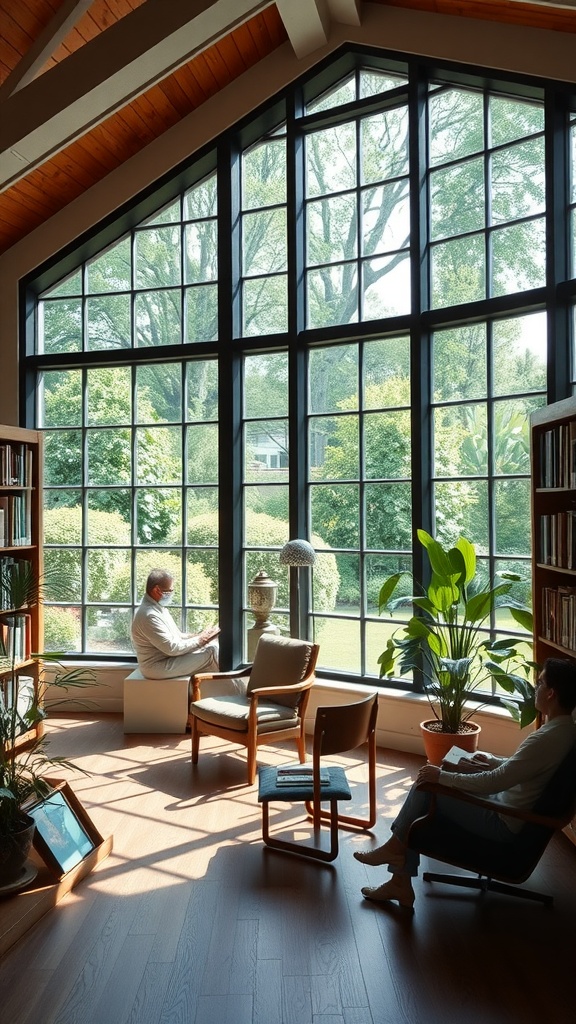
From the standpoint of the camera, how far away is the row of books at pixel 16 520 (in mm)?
5160

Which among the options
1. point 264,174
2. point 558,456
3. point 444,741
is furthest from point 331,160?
point 444,741

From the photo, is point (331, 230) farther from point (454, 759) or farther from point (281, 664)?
point (454, 759)

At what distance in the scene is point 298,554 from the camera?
5.68 m

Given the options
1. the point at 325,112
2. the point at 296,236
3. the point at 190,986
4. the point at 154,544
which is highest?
the point at 325,112

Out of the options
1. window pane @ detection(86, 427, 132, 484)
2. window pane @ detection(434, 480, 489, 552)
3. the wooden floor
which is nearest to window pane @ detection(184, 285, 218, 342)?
window pane @ detection(86, 427, 132, 484)

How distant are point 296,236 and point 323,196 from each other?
392mm

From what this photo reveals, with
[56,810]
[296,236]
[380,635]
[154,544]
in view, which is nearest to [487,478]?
[380,635]

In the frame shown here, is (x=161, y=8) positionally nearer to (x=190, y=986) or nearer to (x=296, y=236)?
(x=296, y=236)

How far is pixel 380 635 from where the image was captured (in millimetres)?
5930

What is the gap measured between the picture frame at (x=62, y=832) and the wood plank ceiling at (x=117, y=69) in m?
3.84

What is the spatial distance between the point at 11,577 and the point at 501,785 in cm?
299

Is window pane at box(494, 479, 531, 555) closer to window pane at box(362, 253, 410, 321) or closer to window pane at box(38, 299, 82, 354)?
window pane at box(362, 253, 410, 321)

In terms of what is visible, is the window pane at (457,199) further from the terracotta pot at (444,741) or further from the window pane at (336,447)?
the terracotta pot at (444,741)

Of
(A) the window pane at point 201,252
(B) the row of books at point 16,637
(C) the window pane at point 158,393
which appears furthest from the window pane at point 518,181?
(B) the row of books at point 16,637
